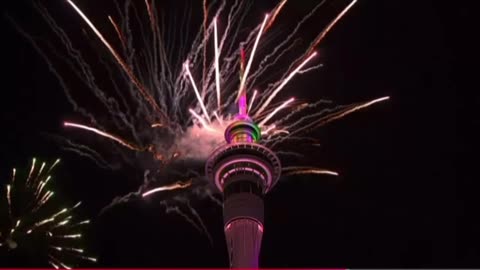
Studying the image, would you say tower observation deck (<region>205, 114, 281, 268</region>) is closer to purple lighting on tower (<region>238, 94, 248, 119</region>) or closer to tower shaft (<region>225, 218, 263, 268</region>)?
tower shaft (<region>225, 218, 263, 268</region>)

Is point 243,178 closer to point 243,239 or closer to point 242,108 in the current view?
point 243,239

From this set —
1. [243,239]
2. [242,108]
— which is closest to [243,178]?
[243,239]

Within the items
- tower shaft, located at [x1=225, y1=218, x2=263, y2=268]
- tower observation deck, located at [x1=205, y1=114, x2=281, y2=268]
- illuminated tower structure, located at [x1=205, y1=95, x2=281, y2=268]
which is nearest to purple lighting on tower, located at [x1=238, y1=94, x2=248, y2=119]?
illuminated tower structure, located at [x1=205, y1=95, x2=281, y2=268]

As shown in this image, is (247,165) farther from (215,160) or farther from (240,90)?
(240,90)

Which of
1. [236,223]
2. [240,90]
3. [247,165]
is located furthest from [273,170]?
[240,90]

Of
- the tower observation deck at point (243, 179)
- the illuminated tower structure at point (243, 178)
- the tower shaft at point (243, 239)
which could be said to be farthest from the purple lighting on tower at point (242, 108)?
the tower shaft at point (243, 239)

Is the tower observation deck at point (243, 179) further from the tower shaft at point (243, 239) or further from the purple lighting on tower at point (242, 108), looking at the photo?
the purple lighting on tower at point (242, 108)

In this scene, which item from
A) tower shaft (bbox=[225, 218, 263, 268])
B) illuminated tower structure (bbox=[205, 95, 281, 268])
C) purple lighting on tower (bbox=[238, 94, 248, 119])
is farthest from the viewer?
illuminated tower structure (bbox=[205, 95, 281, 268])

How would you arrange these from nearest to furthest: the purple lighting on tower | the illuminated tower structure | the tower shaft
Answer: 1. the purple lighting on tower
2. the tower shaft
3. the illuminated tower structure
